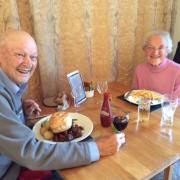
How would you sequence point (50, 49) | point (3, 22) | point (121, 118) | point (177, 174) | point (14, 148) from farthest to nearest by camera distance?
point (177, 174), point (50, 49), point (3, 22), point (121, 118), point (14, 148)

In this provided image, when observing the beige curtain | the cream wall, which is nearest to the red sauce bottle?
the beige curtain

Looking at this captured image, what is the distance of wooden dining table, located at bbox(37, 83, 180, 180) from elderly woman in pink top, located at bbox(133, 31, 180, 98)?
438 mm

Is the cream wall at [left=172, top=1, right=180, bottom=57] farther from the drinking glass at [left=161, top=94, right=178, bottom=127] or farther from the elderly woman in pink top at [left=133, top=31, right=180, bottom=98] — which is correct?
the drinking glass at [left=161, top=94, right=178, bottom=127]

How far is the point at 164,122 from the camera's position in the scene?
1.44 m

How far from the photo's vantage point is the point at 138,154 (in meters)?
1.17

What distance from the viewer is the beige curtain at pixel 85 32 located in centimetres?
175

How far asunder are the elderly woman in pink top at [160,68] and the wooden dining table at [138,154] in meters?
0.44

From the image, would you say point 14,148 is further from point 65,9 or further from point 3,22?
point 65,9

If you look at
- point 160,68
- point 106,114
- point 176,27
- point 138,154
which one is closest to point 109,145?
point 138,154

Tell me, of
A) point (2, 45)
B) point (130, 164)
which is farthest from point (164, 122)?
point (2, 45)

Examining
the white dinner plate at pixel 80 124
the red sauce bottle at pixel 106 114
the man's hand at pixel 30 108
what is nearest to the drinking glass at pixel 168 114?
the red sauce bottle at pixel 106 114

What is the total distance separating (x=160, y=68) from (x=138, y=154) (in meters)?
1.06

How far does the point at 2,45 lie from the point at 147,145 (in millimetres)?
889

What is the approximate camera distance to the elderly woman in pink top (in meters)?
1.97
